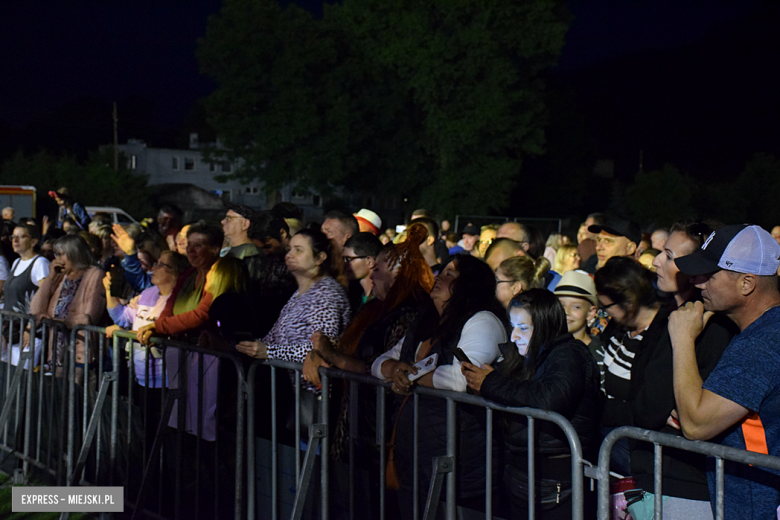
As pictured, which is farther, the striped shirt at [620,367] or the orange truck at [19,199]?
the orange truck at [19,199]

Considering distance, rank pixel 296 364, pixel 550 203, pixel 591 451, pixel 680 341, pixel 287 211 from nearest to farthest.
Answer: pixel 680 341, pixel 591 451, pixel 296 364, pixel 287 211, pixel 550 203

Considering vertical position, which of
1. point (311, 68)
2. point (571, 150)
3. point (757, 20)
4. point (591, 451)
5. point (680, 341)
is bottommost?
point (591, 451)

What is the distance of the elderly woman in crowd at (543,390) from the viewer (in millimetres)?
3264

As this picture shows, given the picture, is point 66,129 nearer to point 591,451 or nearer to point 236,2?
point 236,2

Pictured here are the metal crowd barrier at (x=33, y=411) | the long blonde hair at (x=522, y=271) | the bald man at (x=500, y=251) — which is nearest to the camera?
the long blonde hair at (x=522, y=271)

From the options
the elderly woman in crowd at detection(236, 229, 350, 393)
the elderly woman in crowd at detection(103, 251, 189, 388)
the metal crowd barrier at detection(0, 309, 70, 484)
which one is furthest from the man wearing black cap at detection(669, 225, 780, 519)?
the metal crowd barrier at detection(0, 309, 70, 484)

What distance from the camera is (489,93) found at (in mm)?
36094

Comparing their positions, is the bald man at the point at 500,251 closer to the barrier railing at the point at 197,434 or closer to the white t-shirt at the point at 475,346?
the barrier railing at the point at 197,434

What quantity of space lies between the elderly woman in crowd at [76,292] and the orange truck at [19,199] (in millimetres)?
24073

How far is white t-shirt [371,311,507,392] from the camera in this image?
144 inches

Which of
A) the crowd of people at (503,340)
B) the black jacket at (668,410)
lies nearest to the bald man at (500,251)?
the crowd of people at (503,340)

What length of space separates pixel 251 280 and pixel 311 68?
108 ft

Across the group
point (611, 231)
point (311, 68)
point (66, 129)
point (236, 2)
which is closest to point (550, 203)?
point (311, 68)

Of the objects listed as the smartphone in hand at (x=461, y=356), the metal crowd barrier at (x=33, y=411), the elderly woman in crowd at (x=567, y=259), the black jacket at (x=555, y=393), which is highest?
the elderly woman in crowd at (x=567, y=259)
